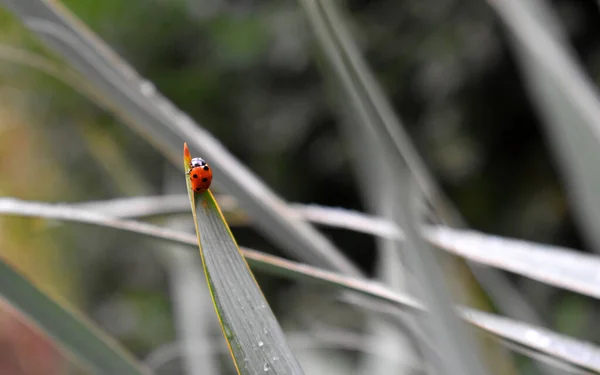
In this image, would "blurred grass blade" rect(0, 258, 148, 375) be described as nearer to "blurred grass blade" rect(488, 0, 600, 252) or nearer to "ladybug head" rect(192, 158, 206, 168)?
"ladybug head" rect(192, 158, 206, 168)

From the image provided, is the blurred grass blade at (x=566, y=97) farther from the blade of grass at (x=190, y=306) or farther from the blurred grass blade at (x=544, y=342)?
the blade of grass at (x=190, y=306)

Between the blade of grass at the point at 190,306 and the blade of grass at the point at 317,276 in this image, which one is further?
the blade of grass at the point at 190,306

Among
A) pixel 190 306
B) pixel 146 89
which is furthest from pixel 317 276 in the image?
pixel 190 306

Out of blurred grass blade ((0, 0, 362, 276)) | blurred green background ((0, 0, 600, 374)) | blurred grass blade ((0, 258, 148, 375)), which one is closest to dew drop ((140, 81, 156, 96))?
blurred grass blade ((0, 0, 362, 276))

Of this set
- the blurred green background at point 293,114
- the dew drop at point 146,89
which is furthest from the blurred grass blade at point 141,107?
the blurred green background at point 293,114

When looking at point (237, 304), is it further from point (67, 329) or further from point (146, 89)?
point (146, 89)

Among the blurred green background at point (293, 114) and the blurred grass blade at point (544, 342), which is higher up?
the blurred green background at point (293, 114)
